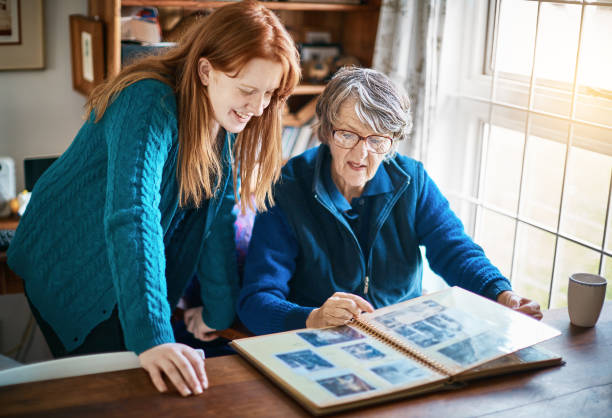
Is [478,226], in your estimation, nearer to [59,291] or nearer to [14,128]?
[59,291]

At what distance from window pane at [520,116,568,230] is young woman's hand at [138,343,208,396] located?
5.09 ft

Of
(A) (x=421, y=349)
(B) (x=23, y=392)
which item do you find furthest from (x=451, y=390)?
(B) (x=23, y=392)

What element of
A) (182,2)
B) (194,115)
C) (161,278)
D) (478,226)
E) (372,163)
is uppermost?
(182,2)

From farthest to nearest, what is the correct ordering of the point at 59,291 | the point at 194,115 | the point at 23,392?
the point at 59,291, the point at 194,115, the point at 23,392

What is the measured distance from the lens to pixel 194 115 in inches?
53.1

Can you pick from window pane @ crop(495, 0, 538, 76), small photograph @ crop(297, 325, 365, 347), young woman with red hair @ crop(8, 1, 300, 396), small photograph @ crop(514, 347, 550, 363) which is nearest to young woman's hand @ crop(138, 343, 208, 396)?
young woman with red hair @ crop(8, 1, 300, 396)

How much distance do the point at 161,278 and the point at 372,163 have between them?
0.72 meters

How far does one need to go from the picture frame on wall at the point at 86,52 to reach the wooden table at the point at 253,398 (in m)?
1.50

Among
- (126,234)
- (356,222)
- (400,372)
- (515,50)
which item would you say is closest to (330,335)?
(400,372)

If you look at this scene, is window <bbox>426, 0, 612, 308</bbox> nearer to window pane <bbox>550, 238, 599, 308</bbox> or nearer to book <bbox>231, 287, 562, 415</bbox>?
window pane <bbox>550, 238, 599, 308</bbox>

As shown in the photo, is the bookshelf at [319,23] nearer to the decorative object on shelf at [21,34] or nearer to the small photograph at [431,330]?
the decorative object on shelf at [21,34]

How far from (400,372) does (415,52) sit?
66.4 inches

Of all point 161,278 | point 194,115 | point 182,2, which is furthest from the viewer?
point 182,2

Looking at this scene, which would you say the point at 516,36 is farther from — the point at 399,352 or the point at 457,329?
the point at 399,352
